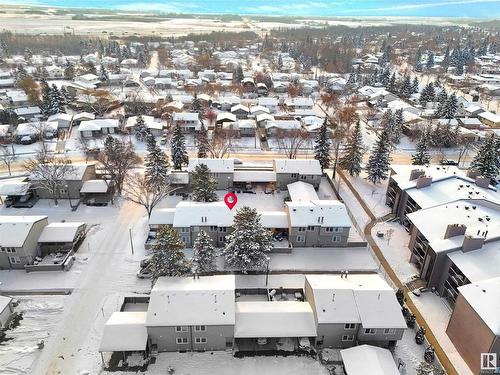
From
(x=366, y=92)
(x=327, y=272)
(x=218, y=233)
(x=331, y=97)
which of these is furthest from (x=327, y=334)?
(x=366, y=92)

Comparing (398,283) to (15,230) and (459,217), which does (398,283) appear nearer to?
(459,217)

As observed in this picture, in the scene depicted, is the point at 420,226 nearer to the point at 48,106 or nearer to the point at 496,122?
the point at 496,122

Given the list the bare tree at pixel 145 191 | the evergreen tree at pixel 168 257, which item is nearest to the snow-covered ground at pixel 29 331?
the evergreen tree at pixel 168 257

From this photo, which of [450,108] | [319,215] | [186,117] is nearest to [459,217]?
[319,215]

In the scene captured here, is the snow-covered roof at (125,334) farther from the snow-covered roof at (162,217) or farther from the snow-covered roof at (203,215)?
the snow-covered roof at (162,217)

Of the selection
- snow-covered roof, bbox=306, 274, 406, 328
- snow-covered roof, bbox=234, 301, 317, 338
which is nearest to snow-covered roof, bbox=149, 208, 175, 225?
snow-covered roof, bbox=234, 301, 317, 338

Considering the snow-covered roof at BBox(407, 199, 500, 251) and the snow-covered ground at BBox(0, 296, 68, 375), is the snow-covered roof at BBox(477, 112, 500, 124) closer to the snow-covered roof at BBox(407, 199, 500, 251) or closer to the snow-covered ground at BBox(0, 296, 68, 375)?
the snow-covered roof at BBox(407, 199, 500, 251)

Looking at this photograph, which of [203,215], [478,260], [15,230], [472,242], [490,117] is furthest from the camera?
[490,117]
